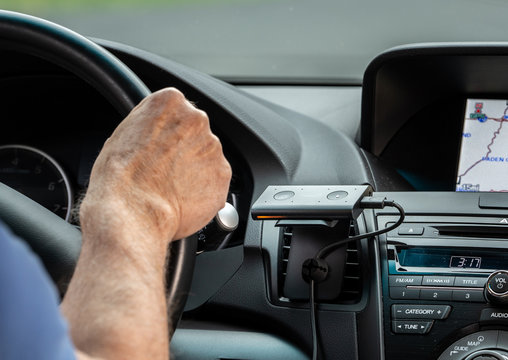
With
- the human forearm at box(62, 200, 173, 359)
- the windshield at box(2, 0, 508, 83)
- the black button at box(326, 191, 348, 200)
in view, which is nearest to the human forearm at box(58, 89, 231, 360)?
the human forearm at box(62, 200, 173, 359)

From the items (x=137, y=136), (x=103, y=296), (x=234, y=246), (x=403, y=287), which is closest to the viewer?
(x=103, y=296)

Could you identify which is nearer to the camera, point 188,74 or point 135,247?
point 135,247

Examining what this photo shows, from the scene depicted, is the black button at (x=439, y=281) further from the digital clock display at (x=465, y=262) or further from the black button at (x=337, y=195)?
the black button at (x=337, y=195)

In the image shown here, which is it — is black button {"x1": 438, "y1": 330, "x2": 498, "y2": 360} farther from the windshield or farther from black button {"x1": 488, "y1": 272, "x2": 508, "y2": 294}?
the windshield

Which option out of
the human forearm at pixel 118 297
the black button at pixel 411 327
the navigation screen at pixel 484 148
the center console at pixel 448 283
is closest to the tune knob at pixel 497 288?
the center console at pixel 448 283

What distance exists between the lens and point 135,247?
83cm

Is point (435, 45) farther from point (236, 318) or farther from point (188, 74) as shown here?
point (236, 318)

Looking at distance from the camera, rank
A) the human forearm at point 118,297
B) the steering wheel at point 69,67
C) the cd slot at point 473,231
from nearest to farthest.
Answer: the human forearm at point 118,297
the steering wheel at point 69,67
the cd slot at point 473,231

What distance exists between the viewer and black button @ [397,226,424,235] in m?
1.56

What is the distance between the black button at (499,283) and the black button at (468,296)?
2 cm

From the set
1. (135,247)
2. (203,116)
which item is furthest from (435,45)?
(135,247)

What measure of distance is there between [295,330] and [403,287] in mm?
201

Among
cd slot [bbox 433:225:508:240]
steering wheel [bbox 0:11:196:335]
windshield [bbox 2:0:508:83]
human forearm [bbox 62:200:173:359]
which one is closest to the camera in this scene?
human forearm [bbox 62:200:173:359]

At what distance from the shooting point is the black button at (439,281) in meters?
1.49
